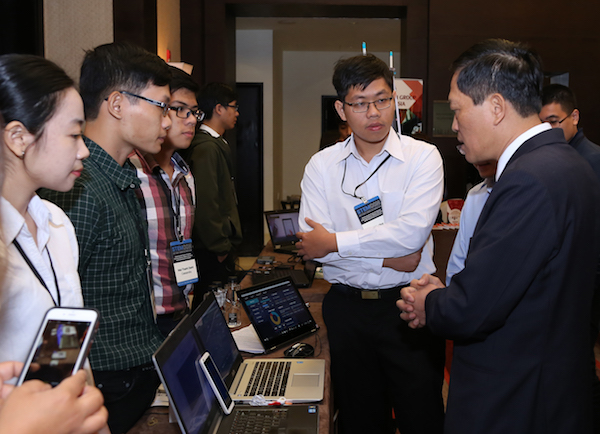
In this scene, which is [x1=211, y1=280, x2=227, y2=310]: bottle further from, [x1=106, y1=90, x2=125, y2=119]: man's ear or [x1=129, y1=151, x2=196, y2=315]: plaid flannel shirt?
[x1=106, y1=90, x2=125, y2=119]: man's ear

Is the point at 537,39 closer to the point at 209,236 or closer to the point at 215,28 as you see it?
the point at 215,28

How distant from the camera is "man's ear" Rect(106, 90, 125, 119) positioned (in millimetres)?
1691

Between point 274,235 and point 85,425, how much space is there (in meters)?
3.19

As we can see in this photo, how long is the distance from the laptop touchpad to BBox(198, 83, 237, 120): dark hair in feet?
9.48

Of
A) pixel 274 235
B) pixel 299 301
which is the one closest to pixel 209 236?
pixel 274 235

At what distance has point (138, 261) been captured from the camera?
158cm

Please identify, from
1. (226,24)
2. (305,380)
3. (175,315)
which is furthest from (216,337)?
(226,24)

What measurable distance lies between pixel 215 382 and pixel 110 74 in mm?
1064

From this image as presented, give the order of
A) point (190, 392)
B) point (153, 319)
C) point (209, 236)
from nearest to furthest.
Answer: point (190, 392) < point (153, 319) < point (209, 236)

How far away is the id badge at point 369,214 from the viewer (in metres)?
2.21

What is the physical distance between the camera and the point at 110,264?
4.83ft

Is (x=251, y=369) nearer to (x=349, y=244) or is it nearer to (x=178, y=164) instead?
(x=349, y=244)

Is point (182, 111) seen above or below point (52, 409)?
above

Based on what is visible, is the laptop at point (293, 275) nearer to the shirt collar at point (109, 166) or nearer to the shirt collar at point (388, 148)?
the shirt collar at point (388, 148)
